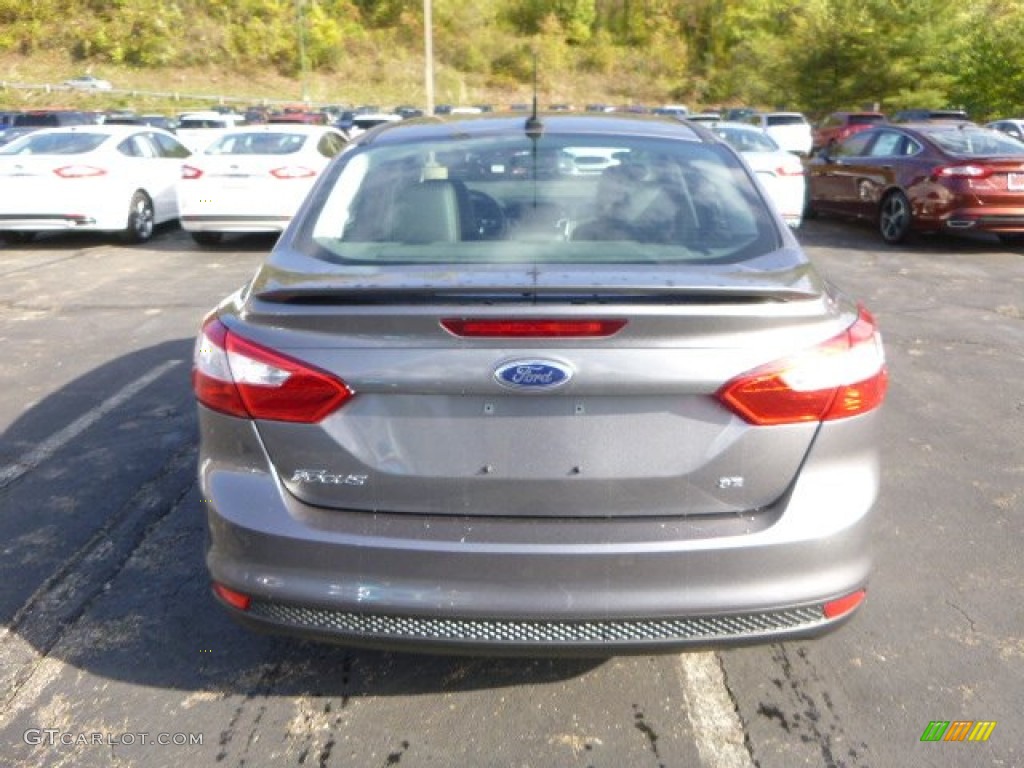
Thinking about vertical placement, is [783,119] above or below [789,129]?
below

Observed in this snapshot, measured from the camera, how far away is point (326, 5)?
288 ft

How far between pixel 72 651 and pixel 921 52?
142ft

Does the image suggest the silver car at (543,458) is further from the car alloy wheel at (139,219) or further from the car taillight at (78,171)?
the car alloy wheel at (139,219)

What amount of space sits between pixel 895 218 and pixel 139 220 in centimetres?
958

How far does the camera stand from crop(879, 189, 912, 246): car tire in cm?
1233

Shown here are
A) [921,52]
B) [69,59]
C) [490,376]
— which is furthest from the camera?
[69,59]

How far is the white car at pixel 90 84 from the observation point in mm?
56944

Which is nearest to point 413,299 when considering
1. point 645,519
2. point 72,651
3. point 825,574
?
point 645,519

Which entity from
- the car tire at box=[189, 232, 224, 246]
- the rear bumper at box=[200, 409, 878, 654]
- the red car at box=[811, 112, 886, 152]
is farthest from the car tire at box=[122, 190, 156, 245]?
the red car at box=[811, 112, 886, 152]

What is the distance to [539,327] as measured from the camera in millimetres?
2479

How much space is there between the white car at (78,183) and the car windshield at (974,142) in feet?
32.7

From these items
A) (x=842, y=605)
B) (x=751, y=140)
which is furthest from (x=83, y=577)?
(x=751, y=140)

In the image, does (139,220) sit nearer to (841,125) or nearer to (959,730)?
(959,730)

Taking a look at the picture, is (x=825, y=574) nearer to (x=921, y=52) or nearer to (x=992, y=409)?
(x=992, y=409)
